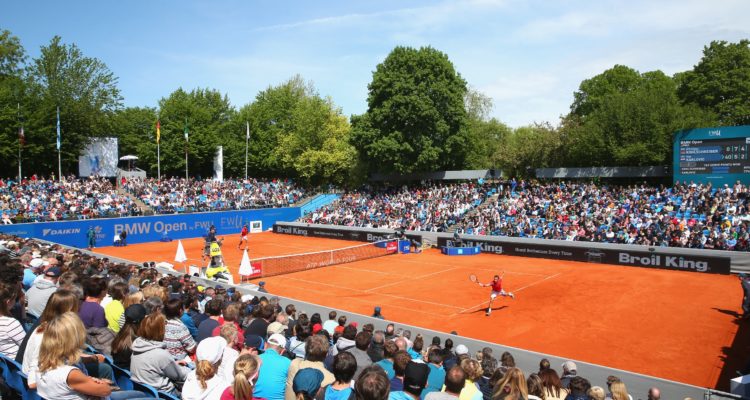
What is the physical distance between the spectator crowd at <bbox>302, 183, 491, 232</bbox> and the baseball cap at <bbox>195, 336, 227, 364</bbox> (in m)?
36.6

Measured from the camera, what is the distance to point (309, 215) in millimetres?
55219

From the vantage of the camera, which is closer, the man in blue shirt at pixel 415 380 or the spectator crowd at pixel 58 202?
the man in blue shirt at pixel 415 380

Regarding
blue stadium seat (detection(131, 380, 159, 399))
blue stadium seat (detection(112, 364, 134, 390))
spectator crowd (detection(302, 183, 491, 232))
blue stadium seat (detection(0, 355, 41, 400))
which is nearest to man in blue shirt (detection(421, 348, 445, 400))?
blue stadium seat (detection(131, 380, 159, 399))

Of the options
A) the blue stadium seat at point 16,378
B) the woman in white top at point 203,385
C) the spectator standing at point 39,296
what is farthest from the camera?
the spectator standing at point 39,296

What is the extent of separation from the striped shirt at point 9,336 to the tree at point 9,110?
5302cm

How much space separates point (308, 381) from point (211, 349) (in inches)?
65.2

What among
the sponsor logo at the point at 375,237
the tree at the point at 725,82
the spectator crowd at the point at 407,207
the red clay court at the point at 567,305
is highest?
the tree at the point at 725,82

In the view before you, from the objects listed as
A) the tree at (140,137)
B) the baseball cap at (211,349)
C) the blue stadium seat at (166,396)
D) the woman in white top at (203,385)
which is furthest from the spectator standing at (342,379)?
the tree at (140,137)

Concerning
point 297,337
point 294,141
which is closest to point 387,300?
point 297,337

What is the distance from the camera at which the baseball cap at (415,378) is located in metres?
5.09

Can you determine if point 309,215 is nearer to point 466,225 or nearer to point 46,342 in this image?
point 466,225

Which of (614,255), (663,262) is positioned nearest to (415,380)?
(663,262)

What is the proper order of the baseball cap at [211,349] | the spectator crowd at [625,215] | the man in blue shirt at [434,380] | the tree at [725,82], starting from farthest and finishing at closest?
1. the tree at [725,82]
2. the spectator crowd at [625,215]
3. the man in blue shirt at [434,380]
4. the baseball cap at [211,349]

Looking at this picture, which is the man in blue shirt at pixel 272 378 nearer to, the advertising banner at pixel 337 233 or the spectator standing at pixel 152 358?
the spectator standing at pixel 152 358
